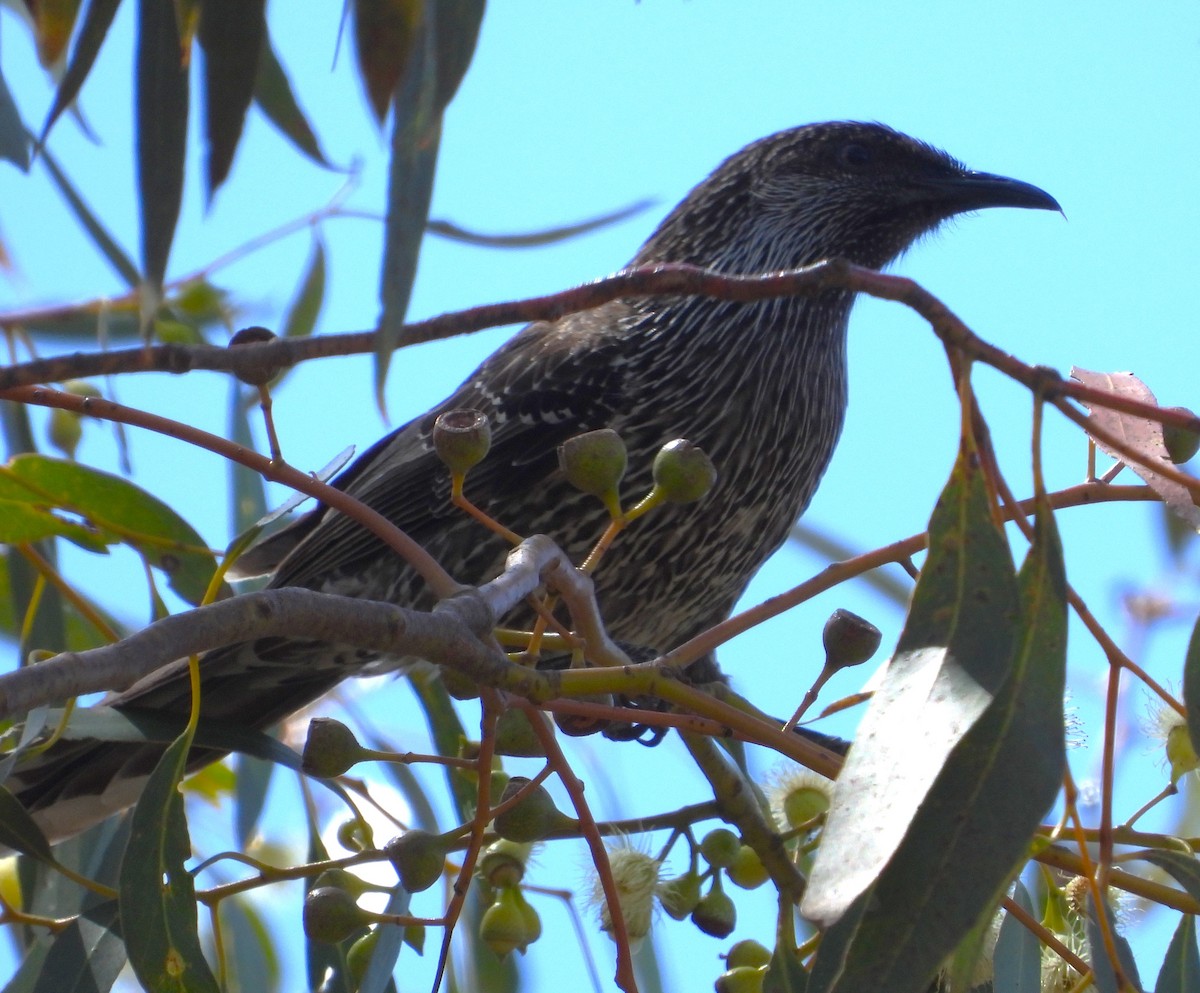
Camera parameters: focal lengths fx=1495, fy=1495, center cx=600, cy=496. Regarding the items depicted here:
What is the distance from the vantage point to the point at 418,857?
153 cm

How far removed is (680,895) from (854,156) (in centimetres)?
243

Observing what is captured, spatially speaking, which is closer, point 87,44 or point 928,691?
point 928,691

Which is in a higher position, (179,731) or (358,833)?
(179,731)

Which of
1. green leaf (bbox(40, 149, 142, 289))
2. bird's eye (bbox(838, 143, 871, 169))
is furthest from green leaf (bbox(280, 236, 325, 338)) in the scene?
bird's eye (bbox(838, 143, 871, 169))

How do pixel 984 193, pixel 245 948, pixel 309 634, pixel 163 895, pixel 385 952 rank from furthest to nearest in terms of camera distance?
pixel 984 193
pixel 245 948
pixel 385 952
pixel 163 895
pixel 309 634

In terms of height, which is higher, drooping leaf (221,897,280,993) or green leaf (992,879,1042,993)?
drooping leaf (221,897,280,993)

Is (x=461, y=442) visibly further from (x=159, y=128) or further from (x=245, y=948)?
(x=245, y=948)

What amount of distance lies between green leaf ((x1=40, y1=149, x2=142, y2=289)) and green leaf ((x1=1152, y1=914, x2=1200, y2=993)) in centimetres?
162

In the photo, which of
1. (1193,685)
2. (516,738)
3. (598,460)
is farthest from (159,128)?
(1193,685)

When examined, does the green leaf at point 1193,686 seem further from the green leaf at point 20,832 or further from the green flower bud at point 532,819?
the green leaf at point 20,832

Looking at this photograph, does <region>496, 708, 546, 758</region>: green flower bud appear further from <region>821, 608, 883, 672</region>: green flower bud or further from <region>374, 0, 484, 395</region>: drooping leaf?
<region>374, 0, 484, 395</region>: drooping leaf

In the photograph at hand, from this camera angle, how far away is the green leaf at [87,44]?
5.11 ft

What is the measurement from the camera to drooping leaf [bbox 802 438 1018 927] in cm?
111

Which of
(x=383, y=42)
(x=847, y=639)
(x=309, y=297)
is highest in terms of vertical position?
(x=309, y=297)
